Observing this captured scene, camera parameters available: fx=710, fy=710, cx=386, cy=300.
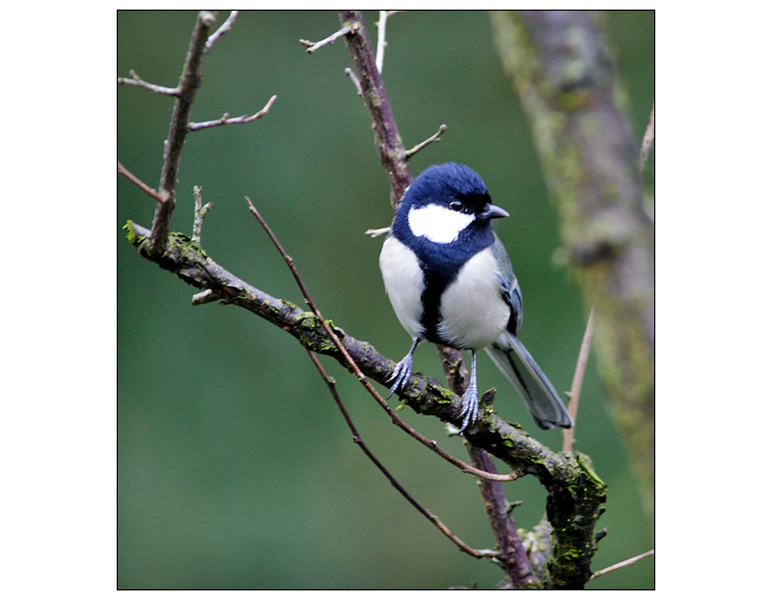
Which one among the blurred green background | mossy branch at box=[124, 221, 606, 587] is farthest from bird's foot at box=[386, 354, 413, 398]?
the blurred green background

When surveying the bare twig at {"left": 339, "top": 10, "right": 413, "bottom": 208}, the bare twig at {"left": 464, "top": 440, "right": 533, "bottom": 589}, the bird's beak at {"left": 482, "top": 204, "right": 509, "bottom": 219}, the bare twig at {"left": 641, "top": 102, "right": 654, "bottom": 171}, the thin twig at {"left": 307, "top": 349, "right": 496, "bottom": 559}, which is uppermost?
the bare twig at {"left": 339, "top": 10, "right": 413, "bottom": 208}

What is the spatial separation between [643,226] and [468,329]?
51 cm

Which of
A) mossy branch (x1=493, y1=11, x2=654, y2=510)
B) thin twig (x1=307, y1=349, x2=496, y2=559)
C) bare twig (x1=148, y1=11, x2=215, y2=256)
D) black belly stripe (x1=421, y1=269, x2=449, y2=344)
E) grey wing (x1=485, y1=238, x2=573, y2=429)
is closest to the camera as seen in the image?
bare twig (x1=148, y1=11, x2=215, y2=256)

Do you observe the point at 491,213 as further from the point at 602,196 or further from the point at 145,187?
the point at 145,187

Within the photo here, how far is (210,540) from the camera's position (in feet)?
8.71

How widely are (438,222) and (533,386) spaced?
56 cm

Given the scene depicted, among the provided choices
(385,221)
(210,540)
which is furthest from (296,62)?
(210,540)

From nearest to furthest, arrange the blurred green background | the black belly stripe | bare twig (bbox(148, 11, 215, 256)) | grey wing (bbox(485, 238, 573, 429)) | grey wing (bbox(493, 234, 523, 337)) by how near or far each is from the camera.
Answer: bare twig (bbox(148, 11, 215, 256)) → the black belly stripe → grey wing (bbox(493, 234, 523, 337)) → grey wing (bbox(485, 238, 573, 429)) → the blurred green background

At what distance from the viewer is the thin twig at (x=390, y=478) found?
1382mm

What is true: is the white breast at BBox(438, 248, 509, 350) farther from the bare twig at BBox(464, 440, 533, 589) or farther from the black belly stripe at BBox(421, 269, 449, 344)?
the bare twig at BBox(464, 440, 533, 589)

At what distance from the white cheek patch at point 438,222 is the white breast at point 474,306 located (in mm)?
77

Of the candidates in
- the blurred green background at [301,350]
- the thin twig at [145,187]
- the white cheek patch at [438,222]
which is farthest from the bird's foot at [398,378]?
the blurred green background at [301,350]

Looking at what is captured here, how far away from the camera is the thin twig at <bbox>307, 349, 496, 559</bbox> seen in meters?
1.38

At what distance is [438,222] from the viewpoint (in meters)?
1.63
